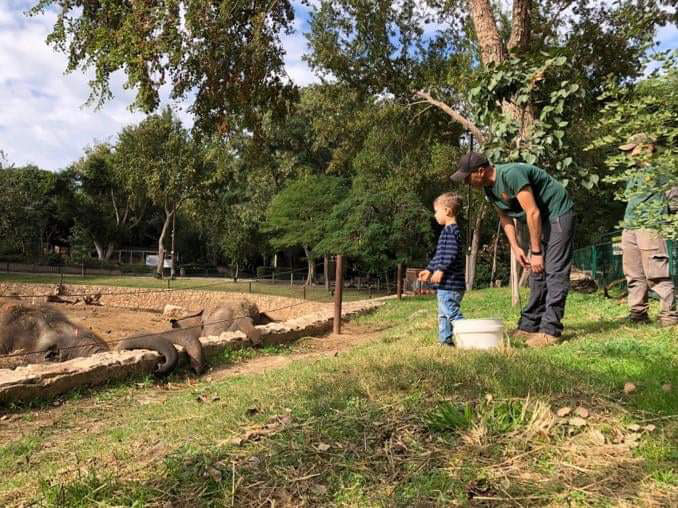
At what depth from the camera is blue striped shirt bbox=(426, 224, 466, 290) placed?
5121 millimetres

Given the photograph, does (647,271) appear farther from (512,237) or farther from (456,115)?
(456,115)

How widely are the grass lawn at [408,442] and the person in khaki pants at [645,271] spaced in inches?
38.3

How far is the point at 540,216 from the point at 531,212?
0.95 ft

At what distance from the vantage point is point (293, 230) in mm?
24641

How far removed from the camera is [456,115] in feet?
44.4

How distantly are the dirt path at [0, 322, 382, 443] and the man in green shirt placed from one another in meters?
2.84

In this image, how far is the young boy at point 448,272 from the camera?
5.11 meters

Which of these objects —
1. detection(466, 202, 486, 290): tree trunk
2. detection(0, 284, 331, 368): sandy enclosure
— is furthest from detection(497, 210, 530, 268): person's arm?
detection(466, 202, 486, 290): tree trunk

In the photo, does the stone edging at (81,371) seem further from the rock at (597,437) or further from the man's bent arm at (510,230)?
the rock at (597,437)

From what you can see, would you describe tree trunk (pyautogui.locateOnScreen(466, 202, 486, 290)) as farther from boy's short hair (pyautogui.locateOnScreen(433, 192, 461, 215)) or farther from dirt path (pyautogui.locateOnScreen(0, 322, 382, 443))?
boy's short hair (pyautogui.locateOnScreen(433, 192, 461, 215))

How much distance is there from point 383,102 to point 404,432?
14.8 metres

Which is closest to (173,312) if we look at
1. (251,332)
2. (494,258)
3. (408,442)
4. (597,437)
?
(251,332)

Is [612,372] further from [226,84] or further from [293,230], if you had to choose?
[293,230]

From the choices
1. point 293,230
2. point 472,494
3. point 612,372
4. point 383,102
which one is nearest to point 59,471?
point 472,494
